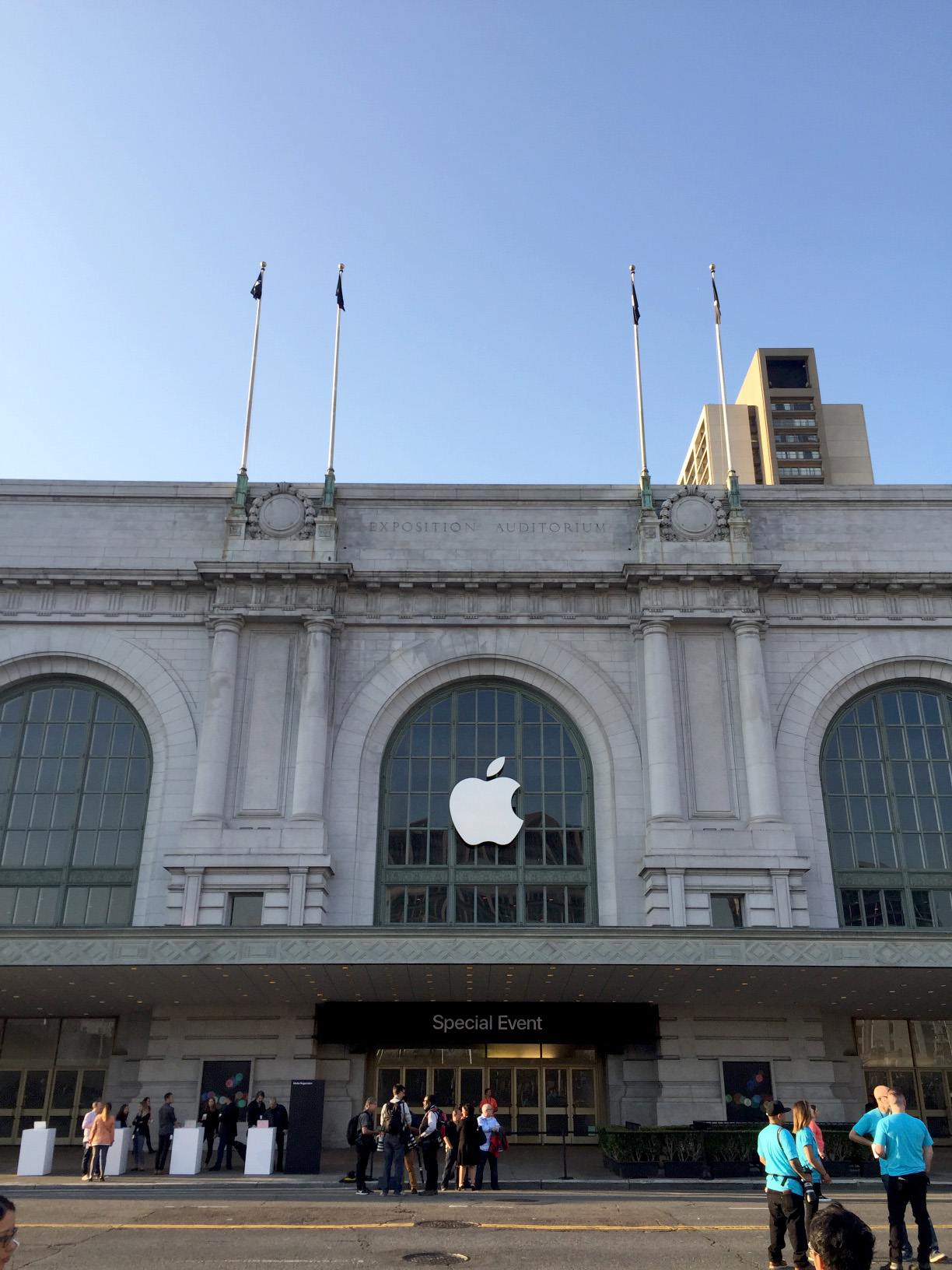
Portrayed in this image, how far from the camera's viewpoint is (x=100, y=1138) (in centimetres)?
2222

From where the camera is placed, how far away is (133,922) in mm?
32125

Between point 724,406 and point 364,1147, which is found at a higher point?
point 724,406

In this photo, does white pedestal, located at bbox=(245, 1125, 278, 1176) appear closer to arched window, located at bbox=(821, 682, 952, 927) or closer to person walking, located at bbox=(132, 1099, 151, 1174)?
person walking, located at bbox=(132, 1099, 151, 1174)

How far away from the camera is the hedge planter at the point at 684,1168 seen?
2308cm

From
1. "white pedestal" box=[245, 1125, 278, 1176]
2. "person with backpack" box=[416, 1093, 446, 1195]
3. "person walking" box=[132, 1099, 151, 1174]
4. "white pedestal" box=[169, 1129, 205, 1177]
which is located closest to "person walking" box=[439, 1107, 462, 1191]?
"person with backpack" box=[416, 1093, 446, 1195]

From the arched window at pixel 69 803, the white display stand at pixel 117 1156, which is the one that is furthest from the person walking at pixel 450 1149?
the arched window at pixel 69 803

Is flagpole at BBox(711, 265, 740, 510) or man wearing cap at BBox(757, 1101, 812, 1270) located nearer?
man wearing cap at BBox(757, 1101, 812, 1270)

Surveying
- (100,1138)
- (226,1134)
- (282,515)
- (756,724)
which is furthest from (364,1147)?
(282,515)

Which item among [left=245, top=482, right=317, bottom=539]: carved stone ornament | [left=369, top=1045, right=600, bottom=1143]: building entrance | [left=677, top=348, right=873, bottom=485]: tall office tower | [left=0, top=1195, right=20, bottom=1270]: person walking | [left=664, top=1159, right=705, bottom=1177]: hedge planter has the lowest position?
[left=664, top=1159, right=705, bottom=1177]: hedge planter

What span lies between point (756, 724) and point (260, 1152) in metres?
18.9

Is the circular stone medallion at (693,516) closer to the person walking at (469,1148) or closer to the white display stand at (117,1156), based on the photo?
the person walking at (469,1148)

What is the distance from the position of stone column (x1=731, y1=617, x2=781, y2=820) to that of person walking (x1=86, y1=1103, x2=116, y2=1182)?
63.9 ft

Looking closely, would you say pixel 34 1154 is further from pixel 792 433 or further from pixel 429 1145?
pixel 792 433

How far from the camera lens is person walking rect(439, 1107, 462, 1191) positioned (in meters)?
21.2
